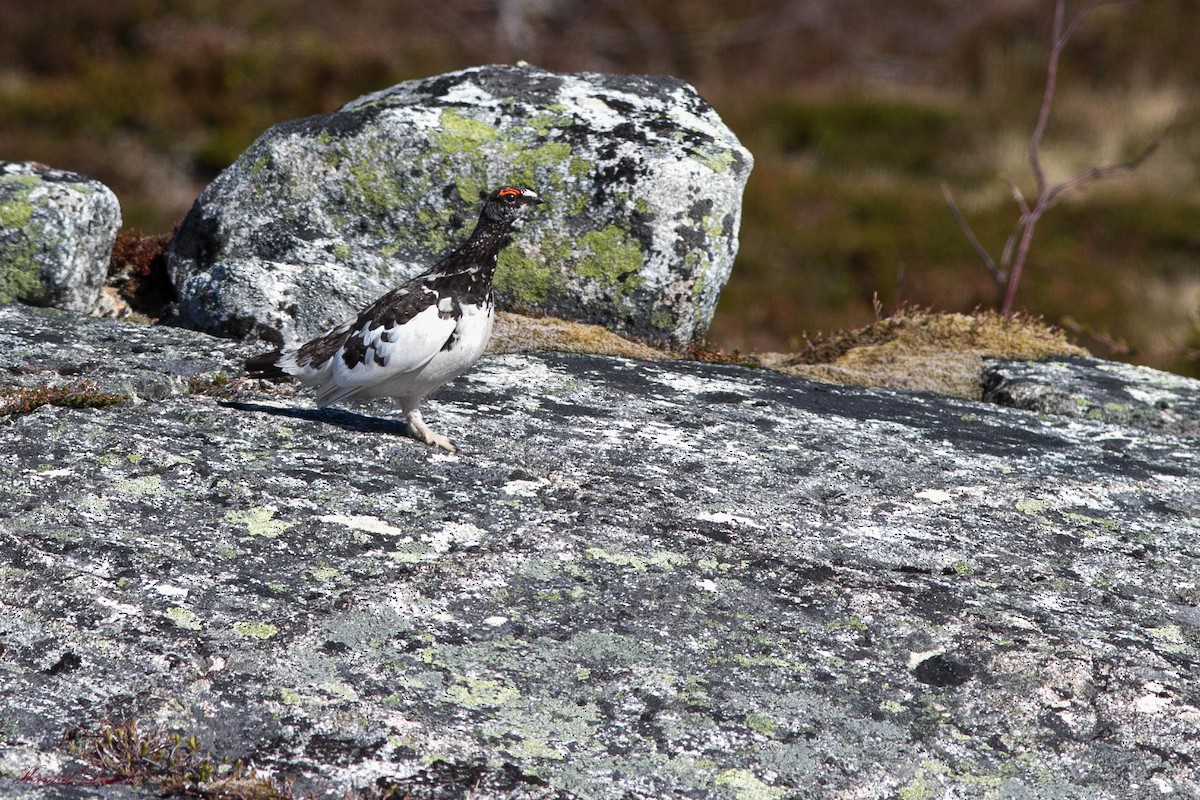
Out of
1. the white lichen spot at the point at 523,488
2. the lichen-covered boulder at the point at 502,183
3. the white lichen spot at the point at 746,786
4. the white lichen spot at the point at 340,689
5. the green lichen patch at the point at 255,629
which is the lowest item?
the white lichen spot at the point at 746,786

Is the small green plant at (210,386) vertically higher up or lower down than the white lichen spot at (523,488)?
lower down

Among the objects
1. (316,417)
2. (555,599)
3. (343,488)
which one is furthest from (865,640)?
(316,417)

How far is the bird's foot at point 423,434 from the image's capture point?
542 centimetres

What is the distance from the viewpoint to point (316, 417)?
5.72m

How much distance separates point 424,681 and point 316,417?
7.56 ft

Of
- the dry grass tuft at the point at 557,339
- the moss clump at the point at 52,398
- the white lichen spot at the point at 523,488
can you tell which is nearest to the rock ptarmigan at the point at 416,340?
the white lichen spot at the point at 523,488

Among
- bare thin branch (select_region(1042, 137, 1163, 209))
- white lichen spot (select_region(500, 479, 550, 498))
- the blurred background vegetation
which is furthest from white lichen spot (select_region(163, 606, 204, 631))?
the blurred background vegetation

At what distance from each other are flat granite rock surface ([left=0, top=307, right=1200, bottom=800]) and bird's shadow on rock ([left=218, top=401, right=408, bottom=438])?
1.2 inches

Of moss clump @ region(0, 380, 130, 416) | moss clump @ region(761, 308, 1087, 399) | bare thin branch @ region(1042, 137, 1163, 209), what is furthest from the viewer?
bare thin branch @ region(1042, 137, 1163, 209)

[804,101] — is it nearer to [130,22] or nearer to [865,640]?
[130,22]

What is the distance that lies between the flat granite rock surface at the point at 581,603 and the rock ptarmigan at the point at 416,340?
0.21m

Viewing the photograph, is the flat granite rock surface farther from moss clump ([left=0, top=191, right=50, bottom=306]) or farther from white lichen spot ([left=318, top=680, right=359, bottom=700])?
moss clump ([left=0, top=191, right=50, bottom=306])

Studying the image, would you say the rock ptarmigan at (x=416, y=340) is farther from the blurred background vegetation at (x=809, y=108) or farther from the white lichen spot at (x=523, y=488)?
the blurred background vegetation at (x=809, y=108)

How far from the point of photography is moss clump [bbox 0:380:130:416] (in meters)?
5.17
